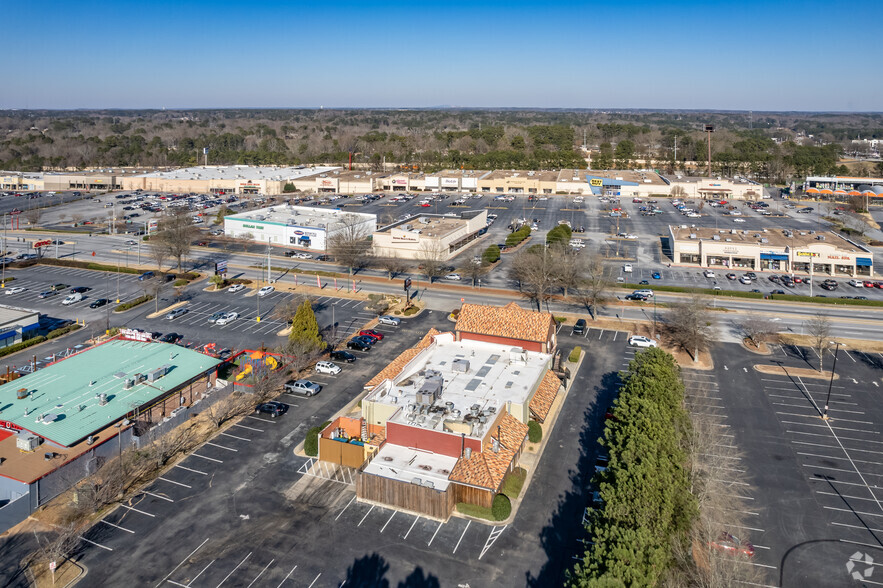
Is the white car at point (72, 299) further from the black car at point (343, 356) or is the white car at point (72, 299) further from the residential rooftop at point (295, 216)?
the black car at point (343, 356)

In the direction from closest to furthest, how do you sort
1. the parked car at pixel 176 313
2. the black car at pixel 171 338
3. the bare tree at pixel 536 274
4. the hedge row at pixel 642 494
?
the hedge row at pixel 642 494 < the black car at pixel 171 338 < the parked car at pixel 176 313 < the bare tree at pixel 536 274

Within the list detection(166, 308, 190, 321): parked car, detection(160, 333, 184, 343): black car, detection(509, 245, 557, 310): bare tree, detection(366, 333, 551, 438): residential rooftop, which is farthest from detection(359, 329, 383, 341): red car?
detection(166, 308, 190, 321): parked car

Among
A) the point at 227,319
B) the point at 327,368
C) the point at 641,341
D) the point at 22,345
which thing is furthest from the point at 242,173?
the point at 641,341

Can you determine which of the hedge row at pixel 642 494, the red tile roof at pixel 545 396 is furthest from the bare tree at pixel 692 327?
the hedge row at pixel 642 494

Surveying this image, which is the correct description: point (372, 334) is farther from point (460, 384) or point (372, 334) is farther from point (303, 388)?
point (460, 384)

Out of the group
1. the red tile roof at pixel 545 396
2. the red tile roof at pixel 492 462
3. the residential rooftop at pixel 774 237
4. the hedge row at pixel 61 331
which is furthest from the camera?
the residential rooftop at pixel 774 237

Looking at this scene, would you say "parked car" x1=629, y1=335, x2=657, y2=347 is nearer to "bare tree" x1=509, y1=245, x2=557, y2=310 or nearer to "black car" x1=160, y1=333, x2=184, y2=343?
"bare tree" x1=509, y1=245, x2=557, y2=310

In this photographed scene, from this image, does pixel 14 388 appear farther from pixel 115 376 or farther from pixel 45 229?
pixel 45 229
